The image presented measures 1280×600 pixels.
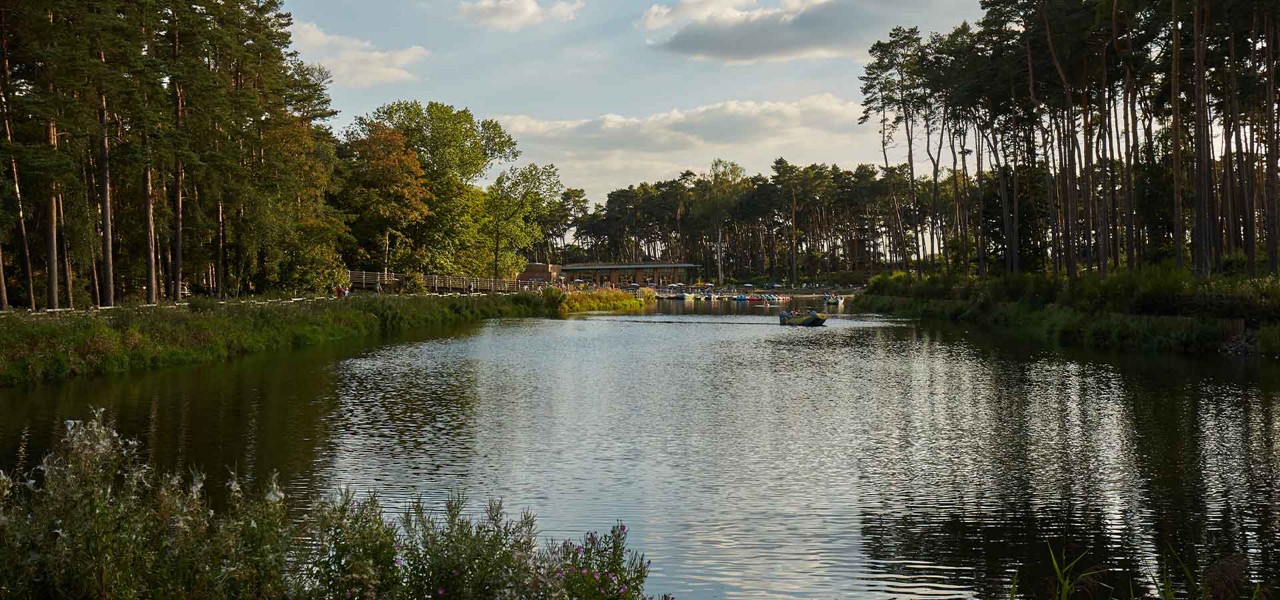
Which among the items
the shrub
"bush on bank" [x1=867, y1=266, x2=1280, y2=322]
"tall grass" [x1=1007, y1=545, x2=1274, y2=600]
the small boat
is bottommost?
"tall grass" [x1=1007, y1=545, x2=1274, y2=600]

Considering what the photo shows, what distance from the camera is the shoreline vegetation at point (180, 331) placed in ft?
82.5

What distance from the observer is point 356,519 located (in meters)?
7.22

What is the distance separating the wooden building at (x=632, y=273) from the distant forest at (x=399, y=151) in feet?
188

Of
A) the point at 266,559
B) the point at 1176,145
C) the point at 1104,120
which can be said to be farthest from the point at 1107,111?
the point at 266,559

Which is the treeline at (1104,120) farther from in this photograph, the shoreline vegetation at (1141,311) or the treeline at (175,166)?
the treeline at (175,166)

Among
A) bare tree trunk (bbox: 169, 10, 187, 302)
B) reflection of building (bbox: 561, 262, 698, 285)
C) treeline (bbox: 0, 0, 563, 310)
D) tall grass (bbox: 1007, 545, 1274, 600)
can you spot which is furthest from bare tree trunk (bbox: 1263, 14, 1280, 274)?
reflection of building (bbox: 561, 262, 698, 285)

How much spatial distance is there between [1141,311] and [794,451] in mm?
23512

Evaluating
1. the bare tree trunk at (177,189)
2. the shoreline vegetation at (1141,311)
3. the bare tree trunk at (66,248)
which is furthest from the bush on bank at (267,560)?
the bare tree trunk at (177,189)

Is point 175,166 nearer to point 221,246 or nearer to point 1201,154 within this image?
point 221,246

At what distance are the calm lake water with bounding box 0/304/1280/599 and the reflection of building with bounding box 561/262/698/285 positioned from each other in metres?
115

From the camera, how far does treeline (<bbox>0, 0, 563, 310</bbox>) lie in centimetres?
3067

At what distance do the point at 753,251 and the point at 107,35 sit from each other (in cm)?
13183

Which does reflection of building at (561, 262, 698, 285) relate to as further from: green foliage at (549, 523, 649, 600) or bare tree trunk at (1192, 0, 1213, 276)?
green foliage at (549, 523, 649, 600)

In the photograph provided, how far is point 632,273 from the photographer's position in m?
154
